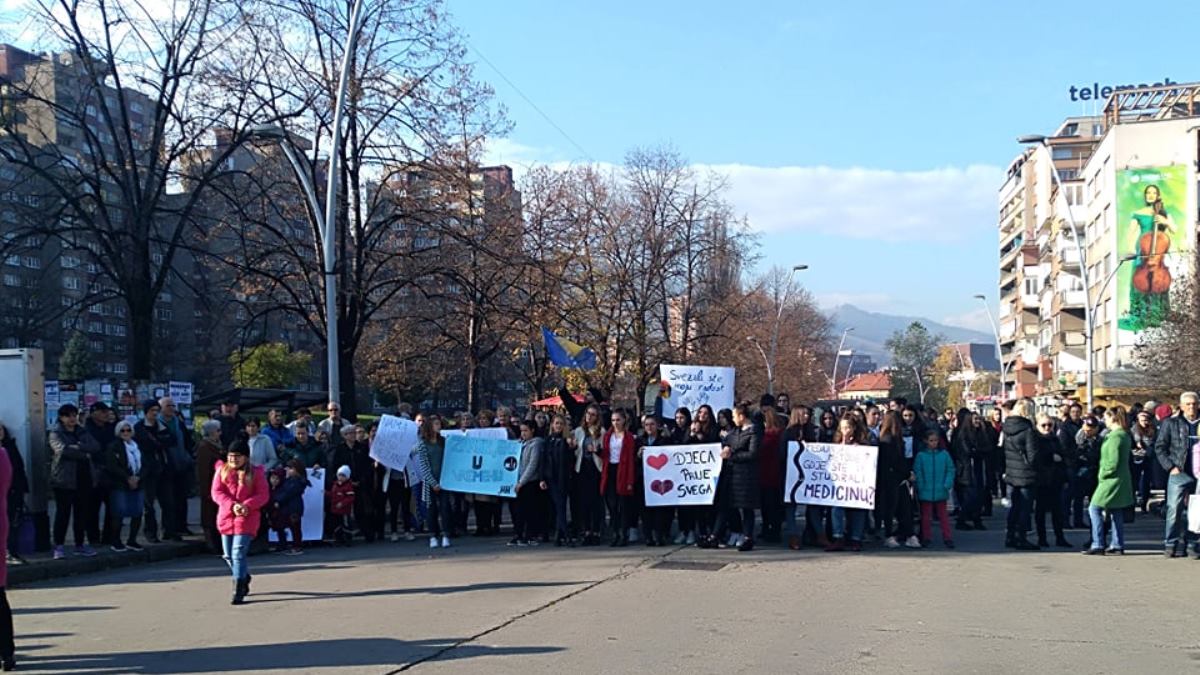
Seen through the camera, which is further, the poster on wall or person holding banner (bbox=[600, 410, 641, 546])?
the poster on wall

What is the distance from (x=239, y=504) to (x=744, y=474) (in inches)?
259

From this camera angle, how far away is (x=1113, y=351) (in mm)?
67250

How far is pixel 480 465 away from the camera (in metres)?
16.5

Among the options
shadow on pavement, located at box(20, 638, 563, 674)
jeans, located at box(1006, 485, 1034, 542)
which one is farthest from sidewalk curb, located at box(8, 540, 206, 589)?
jeans, located at box(1006, 485, 1034, 542)

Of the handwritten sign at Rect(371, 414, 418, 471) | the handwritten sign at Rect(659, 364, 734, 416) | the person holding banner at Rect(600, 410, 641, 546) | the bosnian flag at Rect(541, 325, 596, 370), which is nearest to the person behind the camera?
the person holding banner at Rect(600, 410, 641, 546)

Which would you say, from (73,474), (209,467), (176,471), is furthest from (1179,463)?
(73,474)

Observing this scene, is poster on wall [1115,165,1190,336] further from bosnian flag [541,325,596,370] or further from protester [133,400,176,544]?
protester [133,400,176,544]

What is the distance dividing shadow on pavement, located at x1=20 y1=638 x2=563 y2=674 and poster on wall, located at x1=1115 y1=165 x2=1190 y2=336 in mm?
62708

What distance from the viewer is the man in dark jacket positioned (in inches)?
533

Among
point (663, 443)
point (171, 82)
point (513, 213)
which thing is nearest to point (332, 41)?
point (171, 82)

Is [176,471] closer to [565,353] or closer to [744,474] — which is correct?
[744,474]

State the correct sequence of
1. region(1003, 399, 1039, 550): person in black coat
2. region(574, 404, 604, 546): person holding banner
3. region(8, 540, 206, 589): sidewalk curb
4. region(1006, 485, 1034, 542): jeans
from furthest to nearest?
region(574, 404, 604, 546): person holding banner → region(1006, 485, 1034, 542): jeans → region(1003, 399, 1039, 550): person in black coat → region(8, 540, 206, 589): sidewalk curb

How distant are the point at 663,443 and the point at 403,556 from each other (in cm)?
383

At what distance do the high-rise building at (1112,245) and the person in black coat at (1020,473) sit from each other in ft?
78.1
